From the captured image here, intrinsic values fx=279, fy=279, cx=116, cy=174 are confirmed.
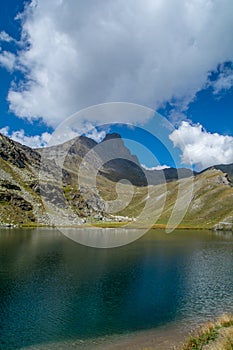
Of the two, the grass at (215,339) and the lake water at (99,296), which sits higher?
the grass at (215,339)

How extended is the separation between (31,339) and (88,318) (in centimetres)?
904

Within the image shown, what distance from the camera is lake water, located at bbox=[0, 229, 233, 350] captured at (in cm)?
3734

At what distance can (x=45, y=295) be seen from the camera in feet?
165

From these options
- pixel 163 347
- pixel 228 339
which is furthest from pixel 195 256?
pixel 228 339

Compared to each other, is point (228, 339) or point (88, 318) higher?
point (228, 339)

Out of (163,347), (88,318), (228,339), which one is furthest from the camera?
(88,318)

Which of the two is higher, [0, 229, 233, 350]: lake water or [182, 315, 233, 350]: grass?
[182, 315, 233, 350]: grass

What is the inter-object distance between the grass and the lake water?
1003cm

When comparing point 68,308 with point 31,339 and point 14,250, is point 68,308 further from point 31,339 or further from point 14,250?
point 14,250

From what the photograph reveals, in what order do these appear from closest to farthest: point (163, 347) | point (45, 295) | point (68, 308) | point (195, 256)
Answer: point (163, 347) → point (68, 308) → point (45, 295) → point (195, 256)

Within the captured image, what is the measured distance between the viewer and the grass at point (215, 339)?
23628 millimetres

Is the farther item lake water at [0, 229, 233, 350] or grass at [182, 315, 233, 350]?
lake water at [0, 229, 233, 350]

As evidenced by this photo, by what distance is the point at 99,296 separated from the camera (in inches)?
1973

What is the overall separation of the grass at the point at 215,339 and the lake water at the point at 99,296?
10.0 meters
